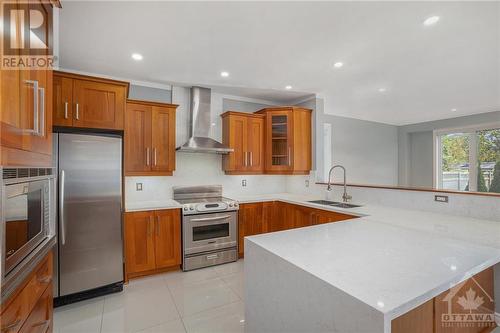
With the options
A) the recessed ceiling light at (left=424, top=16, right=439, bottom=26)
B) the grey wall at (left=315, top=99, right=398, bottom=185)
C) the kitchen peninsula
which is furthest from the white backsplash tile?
the recessed ceiling light at (left=424, top=16, right=439, bottom=26)

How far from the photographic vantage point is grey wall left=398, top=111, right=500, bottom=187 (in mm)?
5773

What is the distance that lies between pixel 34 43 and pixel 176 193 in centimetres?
261

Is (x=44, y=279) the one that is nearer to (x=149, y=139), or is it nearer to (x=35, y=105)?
(x=35, y=105)

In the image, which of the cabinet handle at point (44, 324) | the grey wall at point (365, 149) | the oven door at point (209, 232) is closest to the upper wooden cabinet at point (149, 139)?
the oven door at point (209, 232)

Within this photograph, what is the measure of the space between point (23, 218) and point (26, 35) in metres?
0.82

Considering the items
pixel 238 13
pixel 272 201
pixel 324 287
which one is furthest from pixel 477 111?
pixel 324 287

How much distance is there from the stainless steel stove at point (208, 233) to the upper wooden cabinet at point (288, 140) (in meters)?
1.07

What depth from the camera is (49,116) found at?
4.67ft

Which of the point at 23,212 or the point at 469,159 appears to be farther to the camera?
the point at 469,159

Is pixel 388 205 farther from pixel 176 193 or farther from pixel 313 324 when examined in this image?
pixel 176 193

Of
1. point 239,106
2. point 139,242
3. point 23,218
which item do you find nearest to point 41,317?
point 23,218

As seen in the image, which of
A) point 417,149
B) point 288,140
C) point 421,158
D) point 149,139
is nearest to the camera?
point 149,139

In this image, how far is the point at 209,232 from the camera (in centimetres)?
321

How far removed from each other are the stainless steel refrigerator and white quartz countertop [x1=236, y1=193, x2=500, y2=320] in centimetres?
178
